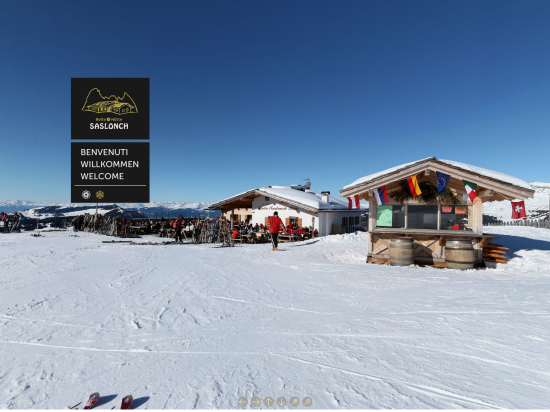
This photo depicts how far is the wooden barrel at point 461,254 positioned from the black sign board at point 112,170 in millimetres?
15031

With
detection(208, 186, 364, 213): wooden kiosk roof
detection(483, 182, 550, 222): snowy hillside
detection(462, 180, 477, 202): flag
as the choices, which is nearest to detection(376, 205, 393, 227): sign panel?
detection(462, 180, 477, 202): flag

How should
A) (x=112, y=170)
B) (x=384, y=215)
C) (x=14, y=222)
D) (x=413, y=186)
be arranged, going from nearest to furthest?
(x=413, y=186), (x=384, y=215), (x=112, y=170), (x=14, y=222)

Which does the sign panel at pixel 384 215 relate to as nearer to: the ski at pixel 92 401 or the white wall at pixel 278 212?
the white wall at pixel 278 212

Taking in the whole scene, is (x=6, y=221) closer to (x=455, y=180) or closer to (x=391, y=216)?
(x=391, y=216)

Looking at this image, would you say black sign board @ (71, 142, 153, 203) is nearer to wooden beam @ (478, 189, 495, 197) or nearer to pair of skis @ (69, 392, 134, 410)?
pair of skis @ (69, 392, 134, 410)

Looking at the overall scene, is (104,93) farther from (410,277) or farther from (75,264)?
(410,277)

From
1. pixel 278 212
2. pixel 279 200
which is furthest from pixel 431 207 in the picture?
pixel 278 212

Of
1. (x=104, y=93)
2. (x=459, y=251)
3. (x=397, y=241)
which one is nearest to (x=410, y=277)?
(x=397, y=241)

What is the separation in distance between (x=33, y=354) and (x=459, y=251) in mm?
10134

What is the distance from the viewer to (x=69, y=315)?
421cm

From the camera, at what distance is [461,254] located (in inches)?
323

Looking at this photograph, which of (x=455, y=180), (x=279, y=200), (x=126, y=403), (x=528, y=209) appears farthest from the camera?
(x=528, y=209)

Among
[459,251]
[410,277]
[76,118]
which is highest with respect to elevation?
[76,118]

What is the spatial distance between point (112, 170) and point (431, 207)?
16.9m
